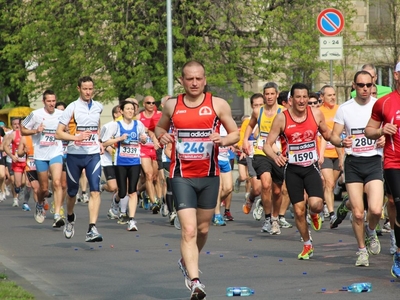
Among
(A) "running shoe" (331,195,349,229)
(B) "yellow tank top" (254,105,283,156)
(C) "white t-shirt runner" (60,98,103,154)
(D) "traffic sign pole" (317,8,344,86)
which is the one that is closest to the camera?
(A) "running shoe" (331,195,349,229)

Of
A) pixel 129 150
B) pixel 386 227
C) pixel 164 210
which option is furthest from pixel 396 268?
pixel 164 210

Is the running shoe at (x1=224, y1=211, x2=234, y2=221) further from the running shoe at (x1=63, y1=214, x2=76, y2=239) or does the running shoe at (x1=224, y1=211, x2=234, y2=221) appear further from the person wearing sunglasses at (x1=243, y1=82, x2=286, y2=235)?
the running shoe at (x1=63, y1=214, x2=76, y2=239)

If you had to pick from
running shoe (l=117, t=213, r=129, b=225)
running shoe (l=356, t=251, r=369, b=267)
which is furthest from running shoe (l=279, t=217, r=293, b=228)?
running shoe (l=356, t=251, r=369, b=267)

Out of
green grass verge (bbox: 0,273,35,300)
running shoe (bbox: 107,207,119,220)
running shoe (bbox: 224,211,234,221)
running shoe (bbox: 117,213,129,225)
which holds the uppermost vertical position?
green grass verge (bbox: 0,273,35,300)

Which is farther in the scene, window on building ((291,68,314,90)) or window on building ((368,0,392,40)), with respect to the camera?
window on building ((368,0,392,40))

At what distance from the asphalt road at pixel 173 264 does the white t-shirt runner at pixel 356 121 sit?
3.76 feet

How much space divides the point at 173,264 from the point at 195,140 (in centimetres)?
281

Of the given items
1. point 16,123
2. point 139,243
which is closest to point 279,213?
point 139,243

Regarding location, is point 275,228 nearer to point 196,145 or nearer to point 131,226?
point 131,226

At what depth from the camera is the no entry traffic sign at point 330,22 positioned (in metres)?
20.4

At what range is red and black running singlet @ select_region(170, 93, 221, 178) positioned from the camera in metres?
9.14

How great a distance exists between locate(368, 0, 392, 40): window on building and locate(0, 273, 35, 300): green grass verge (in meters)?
32.0

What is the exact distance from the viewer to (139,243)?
1422cm

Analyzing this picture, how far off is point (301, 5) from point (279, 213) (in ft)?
63.5
